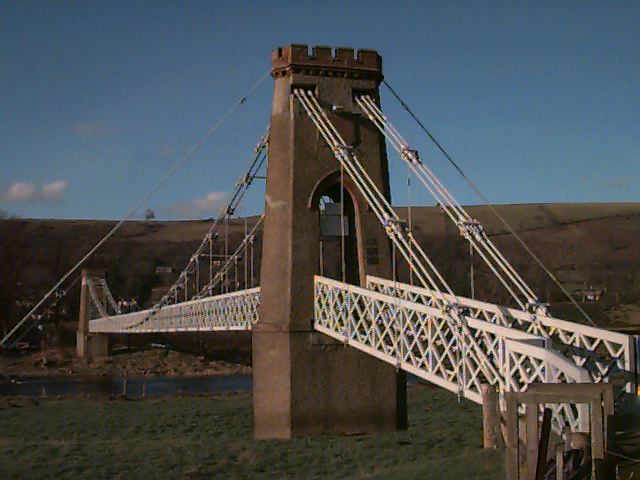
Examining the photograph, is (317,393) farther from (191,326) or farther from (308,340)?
(191,326)

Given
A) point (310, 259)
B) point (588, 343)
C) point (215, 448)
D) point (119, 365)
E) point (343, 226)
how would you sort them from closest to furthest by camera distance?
point (588, 343) → point (215, 448) → point (310, 259) → point (343, 226) → point (119, 365)

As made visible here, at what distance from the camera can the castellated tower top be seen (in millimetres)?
23609

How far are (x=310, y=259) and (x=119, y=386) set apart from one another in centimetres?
2807

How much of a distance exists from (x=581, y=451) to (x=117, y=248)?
93.5 metres

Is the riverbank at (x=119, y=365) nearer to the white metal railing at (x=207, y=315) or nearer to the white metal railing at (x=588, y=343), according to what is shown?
the white metal railing at (x=207, y=315)

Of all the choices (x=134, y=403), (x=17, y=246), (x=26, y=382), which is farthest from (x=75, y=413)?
(x=17, y=246)

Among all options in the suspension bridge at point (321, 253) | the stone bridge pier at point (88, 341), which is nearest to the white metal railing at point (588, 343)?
the suspension bridge at point (321, 253)

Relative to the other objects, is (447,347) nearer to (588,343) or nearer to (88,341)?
(588,343)

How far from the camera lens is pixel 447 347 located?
52.1 feet

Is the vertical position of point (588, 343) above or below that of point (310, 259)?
below

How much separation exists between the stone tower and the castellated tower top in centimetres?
3

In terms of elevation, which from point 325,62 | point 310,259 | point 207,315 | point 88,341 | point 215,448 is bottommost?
point 215,448

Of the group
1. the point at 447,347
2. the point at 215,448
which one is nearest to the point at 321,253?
the point at 215,448

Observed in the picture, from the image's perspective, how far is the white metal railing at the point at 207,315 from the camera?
2592 cm
